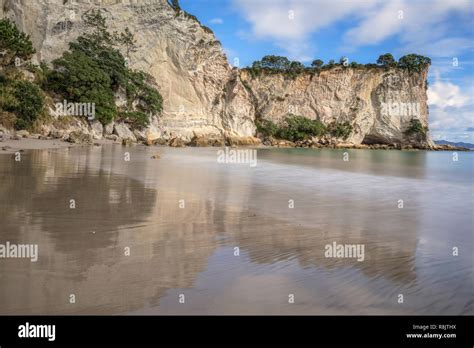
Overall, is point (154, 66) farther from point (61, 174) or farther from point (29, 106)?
point (61, 174)

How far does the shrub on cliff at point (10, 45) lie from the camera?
1206 inches

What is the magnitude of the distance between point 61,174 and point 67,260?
25.5ft

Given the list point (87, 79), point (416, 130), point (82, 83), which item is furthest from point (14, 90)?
point (416, 130)

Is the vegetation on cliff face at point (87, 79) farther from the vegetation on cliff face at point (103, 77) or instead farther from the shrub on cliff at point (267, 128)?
the shrub on cliff at point (267, 128)

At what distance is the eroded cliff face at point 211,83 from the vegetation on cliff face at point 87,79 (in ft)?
7.13

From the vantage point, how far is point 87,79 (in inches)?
1448

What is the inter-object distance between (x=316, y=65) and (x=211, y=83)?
1035 inches

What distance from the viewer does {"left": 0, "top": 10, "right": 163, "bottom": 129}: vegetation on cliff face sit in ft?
95.7

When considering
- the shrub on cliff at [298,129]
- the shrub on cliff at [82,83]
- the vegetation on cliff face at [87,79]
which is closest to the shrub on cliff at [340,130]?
the shrub on cliff at [298,129]

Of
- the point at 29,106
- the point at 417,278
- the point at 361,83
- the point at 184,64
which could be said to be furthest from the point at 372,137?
the point at 417,278

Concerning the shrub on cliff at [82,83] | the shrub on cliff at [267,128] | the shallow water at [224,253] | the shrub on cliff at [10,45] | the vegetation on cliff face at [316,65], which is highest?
the vegetation on cliff face at [316,65]

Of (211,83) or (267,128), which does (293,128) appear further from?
(211,83)

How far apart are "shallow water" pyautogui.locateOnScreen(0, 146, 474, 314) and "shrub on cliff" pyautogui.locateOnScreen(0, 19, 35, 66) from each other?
2713 centimetres

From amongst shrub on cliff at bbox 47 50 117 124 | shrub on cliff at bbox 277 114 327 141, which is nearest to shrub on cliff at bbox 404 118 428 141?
shrub on cliff at bbox 277 114 327 141
